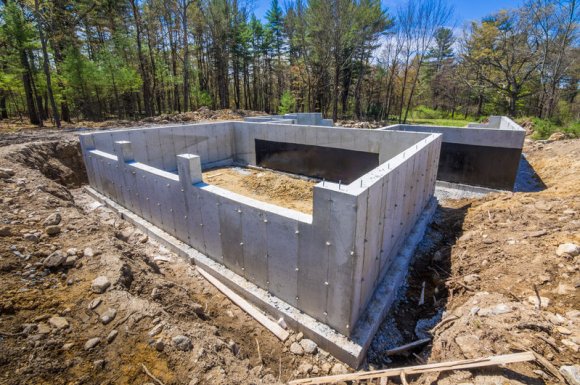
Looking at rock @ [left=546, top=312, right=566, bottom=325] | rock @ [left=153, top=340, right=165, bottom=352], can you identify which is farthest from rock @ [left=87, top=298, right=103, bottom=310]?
rock @ [left=546, top=312, right=566, bottom=325]

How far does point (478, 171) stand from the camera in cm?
819

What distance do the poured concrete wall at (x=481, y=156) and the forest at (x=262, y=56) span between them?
848 centimetres

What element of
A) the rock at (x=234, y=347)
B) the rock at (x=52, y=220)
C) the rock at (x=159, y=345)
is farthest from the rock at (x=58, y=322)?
the rock at (x=52, y=220)

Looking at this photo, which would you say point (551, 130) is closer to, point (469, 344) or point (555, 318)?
point (555, 318)

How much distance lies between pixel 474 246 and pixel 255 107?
104 ft

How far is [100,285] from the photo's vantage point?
2953mm

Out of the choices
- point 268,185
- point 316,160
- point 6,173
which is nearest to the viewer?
point 6,173

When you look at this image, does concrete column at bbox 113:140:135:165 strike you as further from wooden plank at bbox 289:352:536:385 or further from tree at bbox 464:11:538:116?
tree at bbox 464:11:538:116

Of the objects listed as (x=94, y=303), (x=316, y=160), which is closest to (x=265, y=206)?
(x=94, y=303)

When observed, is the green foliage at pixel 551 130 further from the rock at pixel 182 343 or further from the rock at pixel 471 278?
the rock at pixel 182 343

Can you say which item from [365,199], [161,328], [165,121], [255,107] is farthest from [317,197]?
[255,107]

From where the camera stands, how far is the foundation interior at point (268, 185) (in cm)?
756

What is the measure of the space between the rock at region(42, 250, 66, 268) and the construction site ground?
0.6 inches

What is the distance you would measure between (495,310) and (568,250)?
1.49 meters
